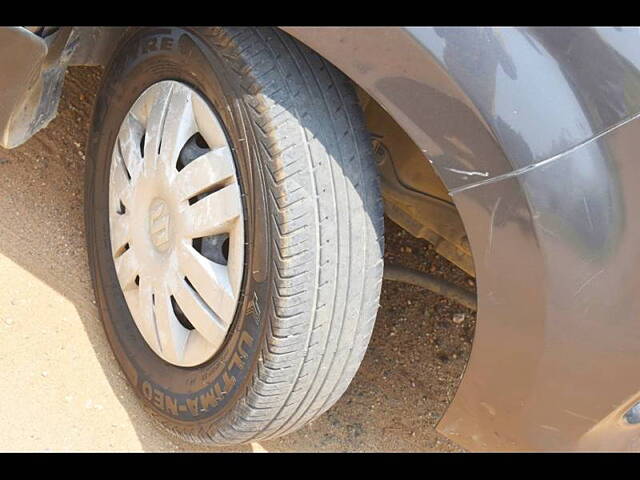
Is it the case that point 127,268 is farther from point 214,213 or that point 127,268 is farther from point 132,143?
point 214,213

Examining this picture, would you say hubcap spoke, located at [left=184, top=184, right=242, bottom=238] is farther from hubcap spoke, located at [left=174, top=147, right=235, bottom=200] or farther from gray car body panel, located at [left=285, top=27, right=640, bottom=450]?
gray car body panel, located at [left=285, top=27, right=640, bottom=450]

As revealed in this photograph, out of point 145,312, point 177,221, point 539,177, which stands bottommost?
point 145,312

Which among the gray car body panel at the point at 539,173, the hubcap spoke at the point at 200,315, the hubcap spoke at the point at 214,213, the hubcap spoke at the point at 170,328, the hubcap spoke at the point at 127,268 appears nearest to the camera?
the gray car body panel at the point at 539,173

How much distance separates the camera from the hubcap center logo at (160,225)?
2.17 meters

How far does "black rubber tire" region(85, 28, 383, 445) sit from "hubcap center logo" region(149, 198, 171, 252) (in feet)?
0.98

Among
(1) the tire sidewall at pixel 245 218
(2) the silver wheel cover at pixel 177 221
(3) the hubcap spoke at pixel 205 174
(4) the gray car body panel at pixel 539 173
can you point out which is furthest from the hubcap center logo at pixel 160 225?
(4) the gray car body panel at pixel 539 173

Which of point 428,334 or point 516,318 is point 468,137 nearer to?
point 516,318

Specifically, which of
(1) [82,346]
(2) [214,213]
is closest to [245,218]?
(2) [214,213]

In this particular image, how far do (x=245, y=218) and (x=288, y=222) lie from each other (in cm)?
15

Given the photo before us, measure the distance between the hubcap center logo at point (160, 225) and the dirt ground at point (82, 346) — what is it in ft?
1.84

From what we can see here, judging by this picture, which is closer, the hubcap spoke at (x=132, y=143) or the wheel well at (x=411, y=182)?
the wheel well at (x=411, y=182)

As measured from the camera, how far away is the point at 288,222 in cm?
184

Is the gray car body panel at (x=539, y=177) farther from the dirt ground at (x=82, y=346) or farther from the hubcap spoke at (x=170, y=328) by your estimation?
the dirt ground at (x=82, y=346)

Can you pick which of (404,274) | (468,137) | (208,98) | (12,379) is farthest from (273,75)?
(12,379)
